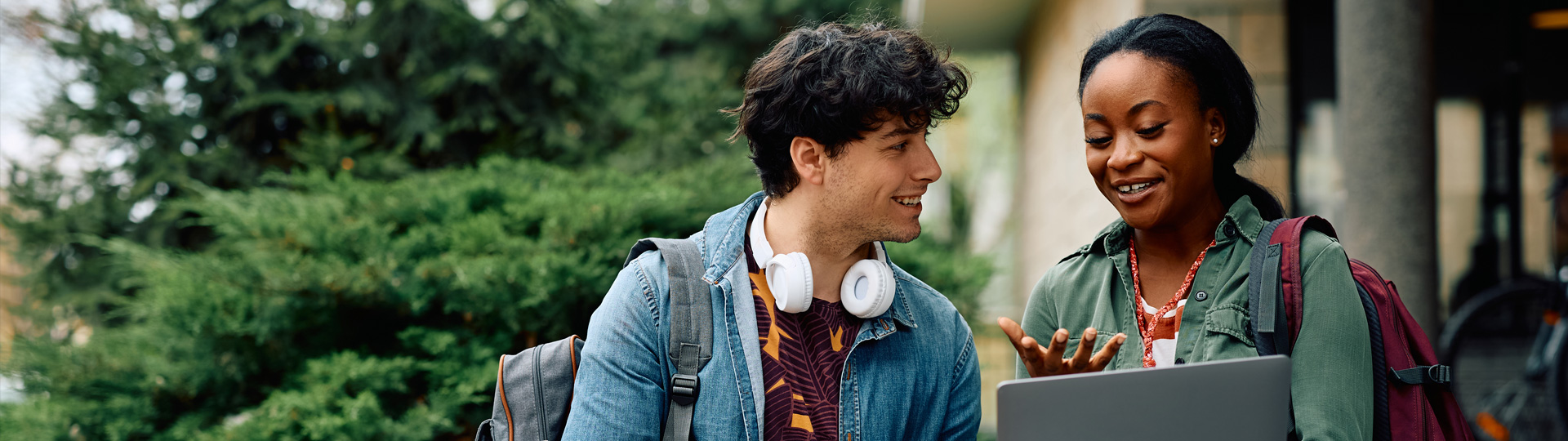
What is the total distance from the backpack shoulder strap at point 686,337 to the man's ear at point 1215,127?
991 millimetres

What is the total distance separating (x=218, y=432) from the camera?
10.8 ft

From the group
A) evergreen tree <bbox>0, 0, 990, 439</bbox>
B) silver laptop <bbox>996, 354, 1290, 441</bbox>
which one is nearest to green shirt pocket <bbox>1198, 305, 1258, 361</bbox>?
silver laptop <bbox>996, 354, 1290, 441</bbox>

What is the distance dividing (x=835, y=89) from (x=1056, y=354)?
0.66 m

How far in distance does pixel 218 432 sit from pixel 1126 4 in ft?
13.7

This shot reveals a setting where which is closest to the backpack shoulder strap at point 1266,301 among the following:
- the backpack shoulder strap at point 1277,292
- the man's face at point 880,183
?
the backpack shoulder strap at point 1277,292

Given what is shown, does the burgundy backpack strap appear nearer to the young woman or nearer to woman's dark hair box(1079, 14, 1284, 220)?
the young woman

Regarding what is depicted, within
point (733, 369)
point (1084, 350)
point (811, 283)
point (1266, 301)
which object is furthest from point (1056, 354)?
point (733, 369)

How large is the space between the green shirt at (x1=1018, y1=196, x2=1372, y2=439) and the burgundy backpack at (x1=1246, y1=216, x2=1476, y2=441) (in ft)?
0.09

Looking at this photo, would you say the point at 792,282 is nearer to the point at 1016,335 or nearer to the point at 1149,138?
the point at 1016,335

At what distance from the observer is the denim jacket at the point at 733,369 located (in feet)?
6.04

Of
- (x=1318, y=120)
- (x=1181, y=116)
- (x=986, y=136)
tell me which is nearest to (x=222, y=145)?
(x=1181, y=116)

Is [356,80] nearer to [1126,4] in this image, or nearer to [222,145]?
[222,145]

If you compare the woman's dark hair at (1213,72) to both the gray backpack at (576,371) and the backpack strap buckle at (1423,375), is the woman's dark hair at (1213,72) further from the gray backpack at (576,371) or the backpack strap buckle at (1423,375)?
the gray backpack at (576,371)

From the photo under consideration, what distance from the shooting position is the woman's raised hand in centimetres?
163
